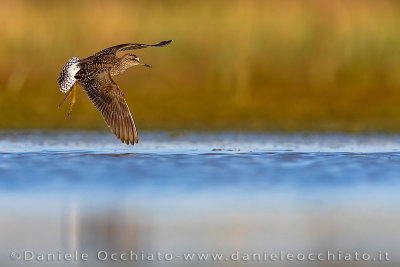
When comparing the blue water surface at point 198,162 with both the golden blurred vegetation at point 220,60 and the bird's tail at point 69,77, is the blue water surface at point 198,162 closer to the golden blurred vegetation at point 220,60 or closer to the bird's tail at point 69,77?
the bird's tail at point 69,77

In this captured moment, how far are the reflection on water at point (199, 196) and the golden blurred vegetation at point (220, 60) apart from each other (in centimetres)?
244

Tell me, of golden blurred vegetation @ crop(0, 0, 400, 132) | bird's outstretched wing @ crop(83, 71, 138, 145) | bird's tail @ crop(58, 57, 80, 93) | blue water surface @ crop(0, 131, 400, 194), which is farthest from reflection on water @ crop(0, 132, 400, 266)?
golden blurred vegetation @ crop(0, 0, 400, 132)

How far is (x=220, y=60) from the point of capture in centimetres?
2152

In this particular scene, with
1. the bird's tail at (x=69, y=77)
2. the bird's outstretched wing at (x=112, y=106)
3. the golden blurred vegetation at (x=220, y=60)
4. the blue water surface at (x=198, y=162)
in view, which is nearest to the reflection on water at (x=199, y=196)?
the blue water surface at (x=198, y=162)

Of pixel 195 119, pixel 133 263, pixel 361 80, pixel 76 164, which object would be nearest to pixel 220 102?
pixel 195 119

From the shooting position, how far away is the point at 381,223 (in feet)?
29.7

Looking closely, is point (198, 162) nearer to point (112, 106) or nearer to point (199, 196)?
point (112, 106)

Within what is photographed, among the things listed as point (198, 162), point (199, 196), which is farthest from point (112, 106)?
point (199, 196)

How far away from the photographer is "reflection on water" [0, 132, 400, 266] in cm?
828

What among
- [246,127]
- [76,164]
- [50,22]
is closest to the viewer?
[76,164]

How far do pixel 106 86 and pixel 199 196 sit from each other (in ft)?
8.39

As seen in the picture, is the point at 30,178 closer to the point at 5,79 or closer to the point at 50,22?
the point at 5,79

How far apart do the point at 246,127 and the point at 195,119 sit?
1.26 metres

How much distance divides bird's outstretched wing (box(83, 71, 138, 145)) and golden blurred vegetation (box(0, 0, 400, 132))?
183 inches
